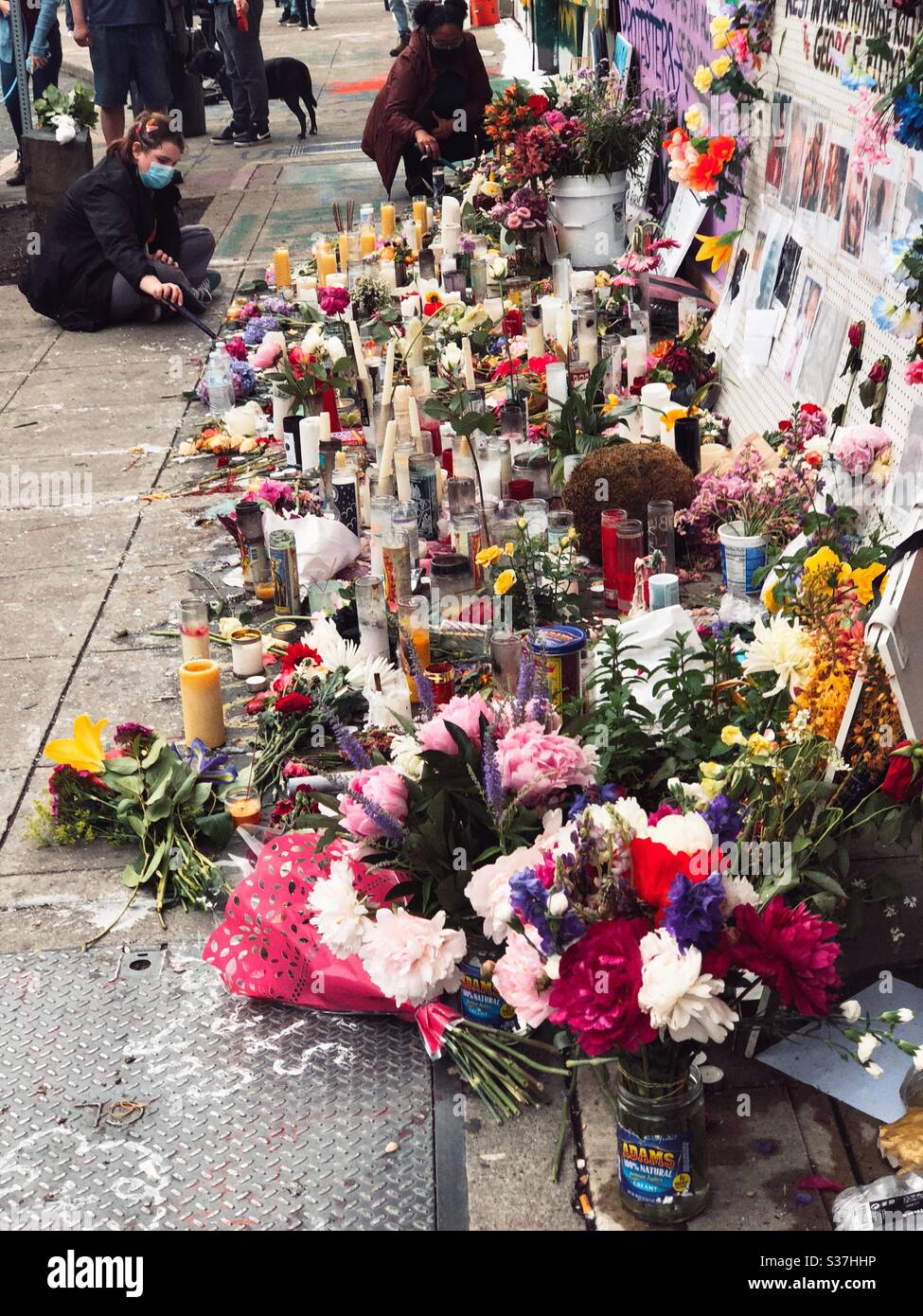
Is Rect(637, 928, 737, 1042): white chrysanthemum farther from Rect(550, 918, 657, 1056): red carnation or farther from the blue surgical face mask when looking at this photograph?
the blue surgical face mask

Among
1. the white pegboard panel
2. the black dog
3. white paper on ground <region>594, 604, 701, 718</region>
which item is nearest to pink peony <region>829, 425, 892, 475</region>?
the white pegboard panel

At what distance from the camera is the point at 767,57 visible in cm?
567

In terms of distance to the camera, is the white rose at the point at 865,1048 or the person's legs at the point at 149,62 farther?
the person's legs at the point at 149,62

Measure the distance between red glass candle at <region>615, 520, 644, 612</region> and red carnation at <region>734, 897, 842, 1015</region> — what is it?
2271 mm

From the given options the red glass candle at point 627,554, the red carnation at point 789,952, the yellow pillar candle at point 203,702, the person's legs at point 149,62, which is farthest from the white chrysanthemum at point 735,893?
the person's legs at point 149,62

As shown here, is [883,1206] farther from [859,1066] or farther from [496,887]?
[496,887]

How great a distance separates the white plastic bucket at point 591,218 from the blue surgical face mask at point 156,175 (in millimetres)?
1930

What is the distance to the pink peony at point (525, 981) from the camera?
8.59ft

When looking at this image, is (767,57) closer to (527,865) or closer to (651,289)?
(651,289)

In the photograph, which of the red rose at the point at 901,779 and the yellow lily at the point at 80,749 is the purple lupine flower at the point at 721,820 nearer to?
the red rose at the point at 901,779

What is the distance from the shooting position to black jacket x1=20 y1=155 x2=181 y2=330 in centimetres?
793

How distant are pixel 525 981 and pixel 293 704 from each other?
5.73 feet

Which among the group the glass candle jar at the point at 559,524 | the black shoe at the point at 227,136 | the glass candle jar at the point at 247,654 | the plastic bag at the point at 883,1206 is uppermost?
the plastic bag at the point at 883,1206
